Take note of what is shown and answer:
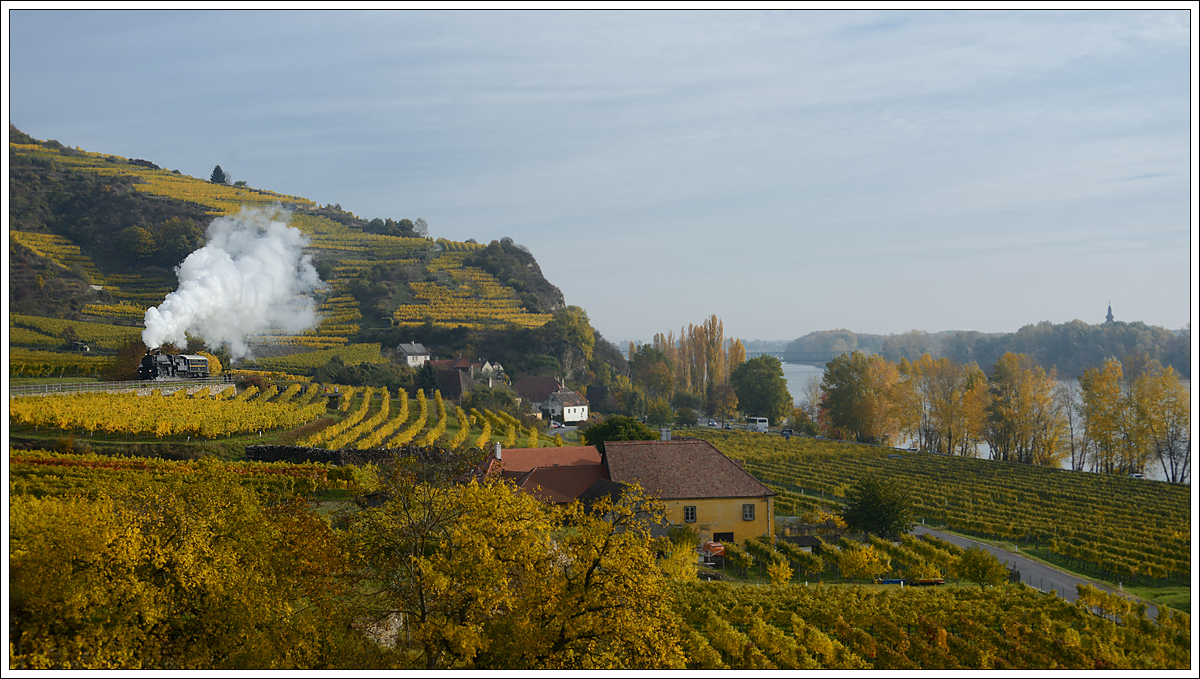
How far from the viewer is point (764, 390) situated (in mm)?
75750

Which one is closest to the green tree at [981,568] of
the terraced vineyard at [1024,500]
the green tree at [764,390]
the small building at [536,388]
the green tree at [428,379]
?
the terraced vineyard at [1024,500]

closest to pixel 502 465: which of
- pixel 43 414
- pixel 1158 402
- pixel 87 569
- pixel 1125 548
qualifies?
pixel 43 414

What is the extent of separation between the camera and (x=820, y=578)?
81.4 ft

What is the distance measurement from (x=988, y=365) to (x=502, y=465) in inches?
4382

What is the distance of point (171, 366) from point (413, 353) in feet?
122

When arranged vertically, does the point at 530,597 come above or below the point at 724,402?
below

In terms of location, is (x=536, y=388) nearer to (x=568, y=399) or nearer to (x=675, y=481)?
(x=568, y=399)

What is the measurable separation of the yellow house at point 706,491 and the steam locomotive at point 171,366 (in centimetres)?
2672

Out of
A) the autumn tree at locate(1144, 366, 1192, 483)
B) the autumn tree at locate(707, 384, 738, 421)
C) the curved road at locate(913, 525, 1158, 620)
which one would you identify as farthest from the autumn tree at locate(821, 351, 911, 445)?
the curved road at locate(913, 525, 1158, 620)

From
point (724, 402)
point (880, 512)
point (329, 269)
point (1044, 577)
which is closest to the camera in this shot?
point (1044, 577)

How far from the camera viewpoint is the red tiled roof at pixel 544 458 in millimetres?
32125

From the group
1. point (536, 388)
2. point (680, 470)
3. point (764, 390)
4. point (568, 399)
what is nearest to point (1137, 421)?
point (764, 390)

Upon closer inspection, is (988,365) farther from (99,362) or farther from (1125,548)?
(99,362)

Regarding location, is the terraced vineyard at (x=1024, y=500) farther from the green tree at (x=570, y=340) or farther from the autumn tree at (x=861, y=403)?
the green tree at (x=570, y=340)
